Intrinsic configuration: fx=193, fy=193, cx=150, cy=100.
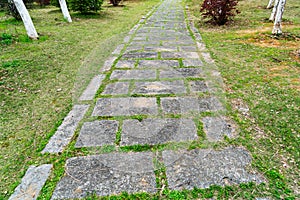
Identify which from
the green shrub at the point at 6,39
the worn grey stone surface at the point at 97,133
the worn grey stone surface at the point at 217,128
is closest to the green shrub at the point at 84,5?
the green shrub at the point at 6,39

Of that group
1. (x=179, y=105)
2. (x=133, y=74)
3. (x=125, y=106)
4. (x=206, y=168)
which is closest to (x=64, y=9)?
(x=133, y=74)

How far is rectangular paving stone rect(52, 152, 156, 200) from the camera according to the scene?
1.34 m

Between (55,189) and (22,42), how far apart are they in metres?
4.51

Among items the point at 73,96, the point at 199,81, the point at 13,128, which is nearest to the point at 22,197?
the point at 13,128

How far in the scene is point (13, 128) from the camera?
1.98 m

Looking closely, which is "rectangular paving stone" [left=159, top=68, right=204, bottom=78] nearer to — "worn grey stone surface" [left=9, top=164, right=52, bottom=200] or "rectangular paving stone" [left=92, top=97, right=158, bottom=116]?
"rectangular paving stone" [left=92, top=97, right=158, bottom=116]

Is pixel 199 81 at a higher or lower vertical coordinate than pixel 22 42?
lower

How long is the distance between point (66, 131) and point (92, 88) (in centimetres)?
90

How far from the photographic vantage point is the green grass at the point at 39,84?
1.64 metres

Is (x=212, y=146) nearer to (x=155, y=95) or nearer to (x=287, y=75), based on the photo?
(x=155, y=95)

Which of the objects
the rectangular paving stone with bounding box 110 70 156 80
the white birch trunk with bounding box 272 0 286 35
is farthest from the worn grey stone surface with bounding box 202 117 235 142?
the white birch trunk with bounding box 272 0 286 35

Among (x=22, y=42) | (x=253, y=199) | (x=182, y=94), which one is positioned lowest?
(x=253, y=199)

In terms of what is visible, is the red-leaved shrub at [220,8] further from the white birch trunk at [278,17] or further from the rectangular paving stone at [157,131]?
the rectangular paving stone at [157,131]

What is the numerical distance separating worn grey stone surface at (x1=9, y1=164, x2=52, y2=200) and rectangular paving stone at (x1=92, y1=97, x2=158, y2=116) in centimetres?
77
